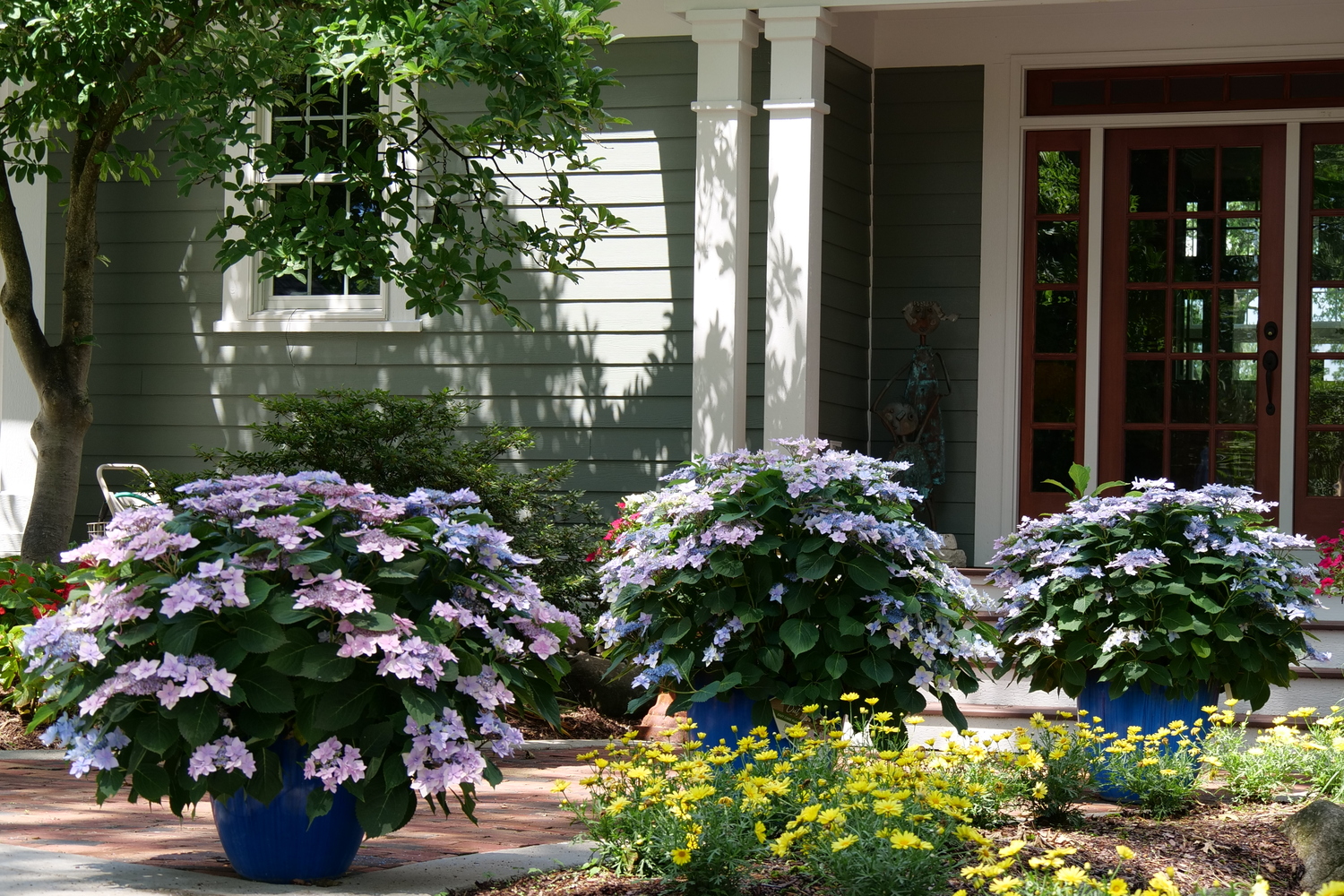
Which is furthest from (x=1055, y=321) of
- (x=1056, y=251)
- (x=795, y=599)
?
(x=795, y=599)

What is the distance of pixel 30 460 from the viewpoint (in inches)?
331

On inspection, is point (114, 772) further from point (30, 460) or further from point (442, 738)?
point (30, 460)

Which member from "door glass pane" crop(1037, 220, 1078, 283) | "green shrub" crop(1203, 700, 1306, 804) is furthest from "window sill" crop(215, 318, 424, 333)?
"green shrub" crop(1203, 700, 1306, 804)

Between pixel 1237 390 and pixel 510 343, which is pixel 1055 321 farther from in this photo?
pixel 510 343

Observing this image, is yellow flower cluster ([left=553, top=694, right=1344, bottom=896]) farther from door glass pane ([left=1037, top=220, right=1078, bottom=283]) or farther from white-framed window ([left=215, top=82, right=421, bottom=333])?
white-framed window ([left=215, top=82, right=421, bottom=333])

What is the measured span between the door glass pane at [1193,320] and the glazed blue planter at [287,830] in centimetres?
609

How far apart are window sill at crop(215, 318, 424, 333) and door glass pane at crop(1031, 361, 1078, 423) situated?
3.55 m

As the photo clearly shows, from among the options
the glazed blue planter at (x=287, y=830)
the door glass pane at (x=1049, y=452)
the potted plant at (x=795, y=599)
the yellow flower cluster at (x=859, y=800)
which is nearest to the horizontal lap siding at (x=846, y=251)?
the door glass pane at (x=1049, y=452)

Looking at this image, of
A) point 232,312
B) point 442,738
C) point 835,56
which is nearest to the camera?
point 442,738

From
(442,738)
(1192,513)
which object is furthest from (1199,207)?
(442,738)

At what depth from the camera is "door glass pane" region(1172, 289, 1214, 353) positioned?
7906mm

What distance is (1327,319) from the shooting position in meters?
7.76

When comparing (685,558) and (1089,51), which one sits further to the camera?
(1089,51)

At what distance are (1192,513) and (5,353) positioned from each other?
700 centimetres
